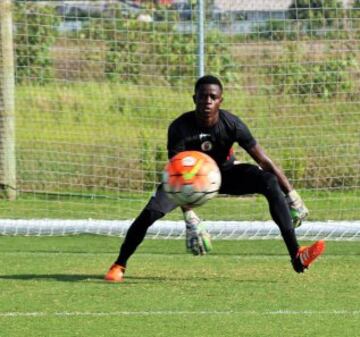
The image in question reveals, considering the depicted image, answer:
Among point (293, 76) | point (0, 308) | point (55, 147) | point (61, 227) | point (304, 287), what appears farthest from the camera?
point (55, 147)

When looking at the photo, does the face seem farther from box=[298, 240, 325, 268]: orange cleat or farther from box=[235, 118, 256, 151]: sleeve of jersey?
box=[298, 240, 325, 268]: orange cleat

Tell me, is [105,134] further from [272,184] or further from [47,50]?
[272,184]

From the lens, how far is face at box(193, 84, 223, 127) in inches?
344

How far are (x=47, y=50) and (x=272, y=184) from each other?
209 inches

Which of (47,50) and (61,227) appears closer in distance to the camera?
(61,227)

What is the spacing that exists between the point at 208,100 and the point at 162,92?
474 cm

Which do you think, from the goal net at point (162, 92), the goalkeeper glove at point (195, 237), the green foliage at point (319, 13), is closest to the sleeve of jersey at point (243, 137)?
the goalkeeper glove at point (195, 237)

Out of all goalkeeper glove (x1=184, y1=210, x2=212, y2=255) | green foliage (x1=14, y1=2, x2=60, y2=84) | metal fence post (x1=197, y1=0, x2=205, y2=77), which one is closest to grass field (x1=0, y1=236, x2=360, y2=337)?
goalkeeper glove (x1=184, y1=210, x2=212, y2=255)

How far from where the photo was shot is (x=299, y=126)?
13.2 meters

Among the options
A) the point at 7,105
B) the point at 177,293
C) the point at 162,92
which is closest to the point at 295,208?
the point at 177,293

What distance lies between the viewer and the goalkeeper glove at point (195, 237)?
28.8 feet

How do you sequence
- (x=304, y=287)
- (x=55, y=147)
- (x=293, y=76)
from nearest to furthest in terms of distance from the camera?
(x=304, y=287) → (x=293, y=76) → (x=55, y=147)

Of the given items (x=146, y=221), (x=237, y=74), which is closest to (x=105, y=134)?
(x=237, y=74)

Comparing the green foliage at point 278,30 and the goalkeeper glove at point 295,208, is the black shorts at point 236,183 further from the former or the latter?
the green foliage at point 278,30
